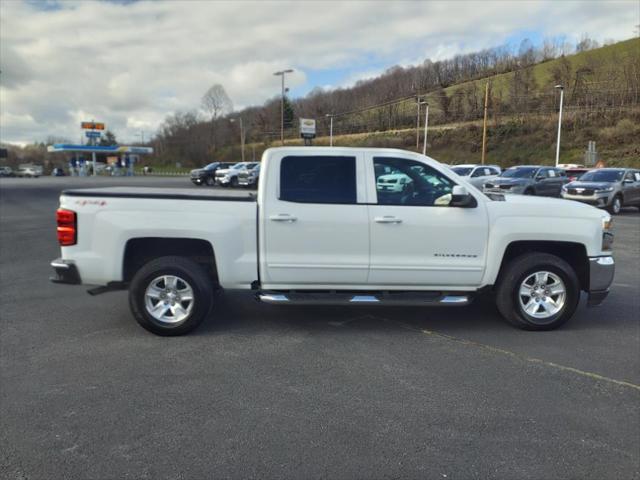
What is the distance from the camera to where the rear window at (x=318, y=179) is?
5367mm

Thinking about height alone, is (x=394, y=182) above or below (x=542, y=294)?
above

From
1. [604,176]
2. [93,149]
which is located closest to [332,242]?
[604,176]

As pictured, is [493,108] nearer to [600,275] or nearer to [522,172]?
[522,172]

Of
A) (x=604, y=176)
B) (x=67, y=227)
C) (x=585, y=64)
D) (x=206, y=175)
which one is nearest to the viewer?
(x=67, y=227)

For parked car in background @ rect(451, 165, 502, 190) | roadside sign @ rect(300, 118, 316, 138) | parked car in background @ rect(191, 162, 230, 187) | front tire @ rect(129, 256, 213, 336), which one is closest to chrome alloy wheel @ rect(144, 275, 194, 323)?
front tire @ rect(129, 256, 213, 336)

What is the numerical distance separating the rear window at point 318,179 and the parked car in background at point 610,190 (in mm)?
16938

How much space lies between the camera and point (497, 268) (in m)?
5.52

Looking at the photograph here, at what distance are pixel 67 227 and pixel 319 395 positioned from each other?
3.11 m

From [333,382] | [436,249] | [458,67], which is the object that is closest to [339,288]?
[436,249]

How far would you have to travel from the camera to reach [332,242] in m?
5.32

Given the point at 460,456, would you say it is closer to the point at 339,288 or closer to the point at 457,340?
the point at 457,340

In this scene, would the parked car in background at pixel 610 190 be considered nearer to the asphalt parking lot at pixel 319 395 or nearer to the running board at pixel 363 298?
the asphalt parking lot at pixel 319 395

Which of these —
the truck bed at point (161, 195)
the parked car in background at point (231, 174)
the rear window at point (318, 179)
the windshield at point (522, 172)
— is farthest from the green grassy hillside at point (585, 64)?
the truck bed at point (161, 195)

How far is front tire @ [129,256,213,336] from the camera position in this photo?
524 cm
